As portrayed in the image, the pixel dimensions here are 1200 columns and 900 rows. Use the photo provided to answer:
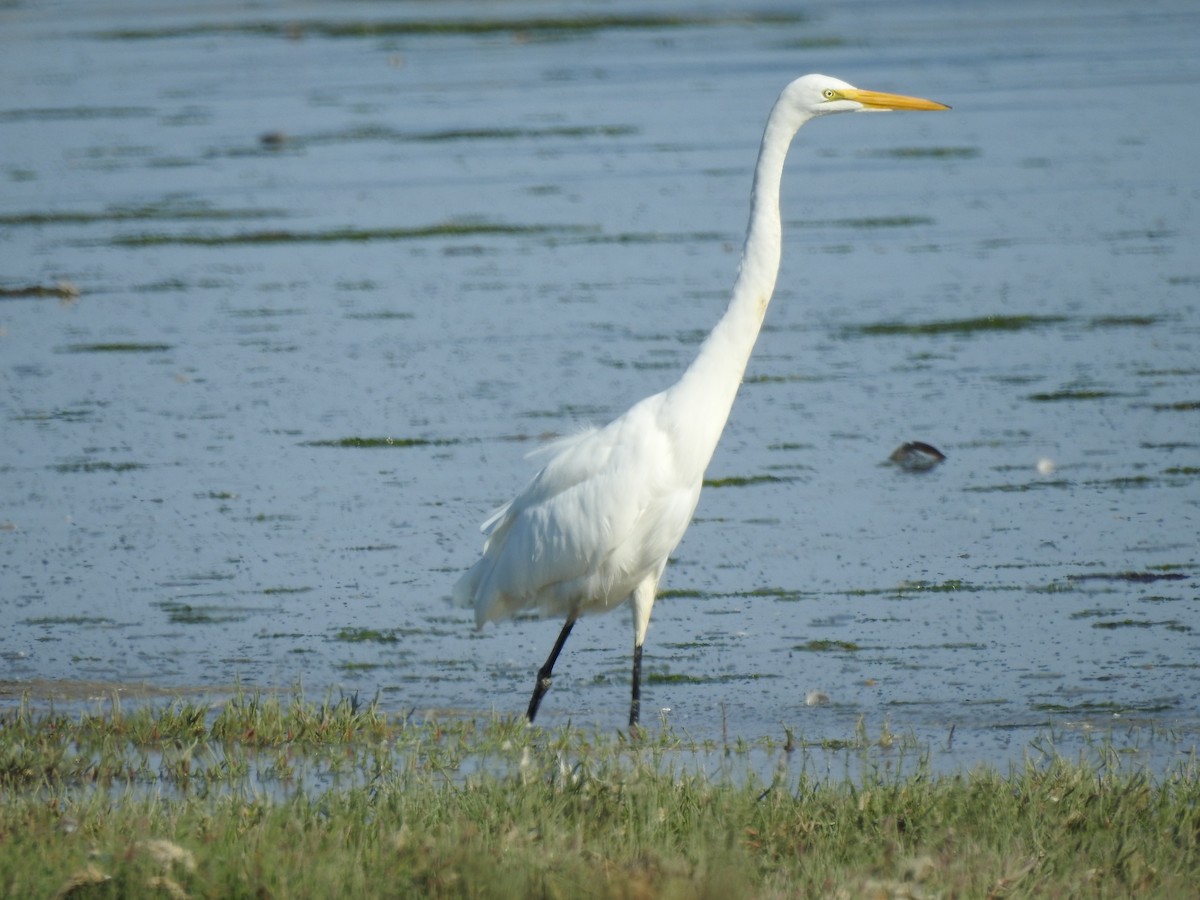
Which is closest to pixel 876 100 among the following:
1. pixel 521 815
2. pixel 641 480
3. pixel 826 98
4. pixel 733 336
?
pixel 826 98

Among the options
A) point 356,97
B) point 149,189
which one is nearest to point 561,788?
point 149,189

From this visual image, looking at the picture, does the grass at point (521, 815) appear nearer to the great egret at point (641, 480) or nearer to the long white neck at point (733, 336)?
the great egret at point (641, 480)

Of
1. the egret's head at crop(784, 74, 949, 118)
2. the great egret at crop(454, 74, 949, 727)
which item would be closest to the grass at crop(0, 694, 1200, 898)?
the great egret at crop(454, 74, 949, 727)

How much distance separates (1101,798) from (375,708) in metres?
2.15

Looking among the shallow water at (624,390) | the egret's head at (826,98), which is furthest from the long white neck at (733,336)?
the shallow water at (624,390)

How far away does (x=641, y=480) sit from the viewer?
5.63 metres

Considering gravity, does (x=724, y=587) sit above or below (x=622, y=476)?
below

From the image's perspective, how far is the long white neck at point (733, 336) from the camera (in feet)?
18.7

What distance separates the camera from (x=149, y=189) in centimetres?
1585

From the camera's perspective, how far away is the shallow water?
20.6ft

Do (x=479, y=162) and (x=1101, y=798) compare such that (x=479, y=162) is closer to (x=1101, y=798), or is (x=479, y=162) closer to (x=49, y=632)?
(x=49, y=632)

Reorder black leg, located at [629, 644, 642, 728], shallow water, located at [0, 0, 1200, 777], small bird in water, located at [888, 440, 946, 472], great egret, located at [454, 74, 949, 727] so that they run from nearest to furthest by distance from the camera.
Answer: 1. black leg, located at [629, 644, 642, 728]
2. great egret, located at [454, 74, 949, 727]
3. shallow water, located at [0, 0, 1200, 777]
4. small bird in water, located at [888, 440, 946, 472]

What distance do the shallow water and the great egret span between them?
1.43 ft

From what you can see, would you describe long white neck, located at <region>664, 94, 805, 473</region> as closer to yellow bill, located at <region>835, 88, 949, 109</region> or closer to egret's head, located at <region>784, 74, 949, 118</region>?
egret's head, located at <region>784, 74, 949, 118</region>
